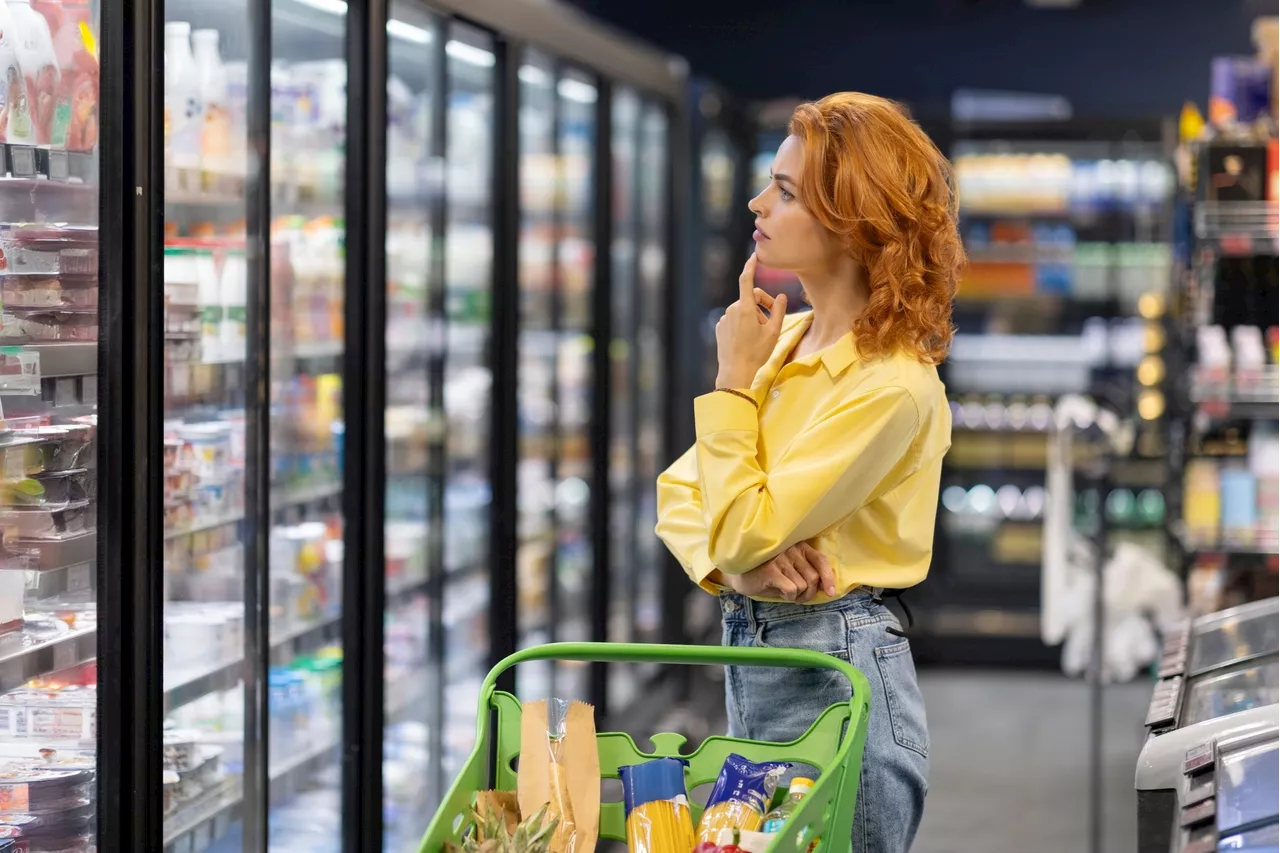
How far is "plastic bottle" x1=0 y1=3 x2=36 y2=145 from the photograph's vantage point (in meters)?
2.50

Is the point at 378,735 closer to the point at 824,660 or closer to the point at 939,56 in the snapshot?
the point at 824,660

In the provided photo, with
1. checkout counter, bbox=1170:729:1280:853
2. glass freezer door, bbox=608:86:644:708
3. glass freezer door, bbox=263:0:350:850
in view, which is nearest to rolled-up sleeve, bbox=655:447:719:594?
checkout counter, bbox=1170:729:1280:853

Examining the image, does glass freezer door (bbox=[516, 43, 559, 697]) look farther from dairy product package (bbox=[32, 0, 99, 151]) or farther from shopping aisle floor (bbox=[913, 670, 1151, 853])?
dairy product package (bbox=[32, 0, 99, 151])

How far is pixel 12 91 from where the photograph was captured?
2.53 m

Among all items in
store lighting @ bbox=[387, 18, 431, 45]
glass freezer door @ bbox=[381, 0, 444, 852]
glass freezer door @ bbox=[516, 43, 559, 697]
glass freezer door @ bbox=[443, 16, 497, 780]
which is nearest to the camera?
store lighting @ bbox=[387, 18, 431, 45]

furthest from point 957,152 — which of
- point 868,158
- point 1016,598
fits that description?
point 868,158

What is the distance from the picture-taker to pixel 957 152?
24.9 ft

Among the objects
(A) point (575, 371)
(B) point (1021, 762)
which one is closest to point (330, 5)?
(A) point (575, 371)

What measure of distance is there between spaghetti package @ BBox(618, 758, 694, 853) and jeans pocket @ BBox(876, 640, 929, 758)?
34 cm

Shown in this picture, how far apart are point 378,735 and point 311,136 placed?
1498mm

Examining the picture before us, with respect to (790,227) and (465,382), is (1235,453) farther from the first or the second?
(790,227)

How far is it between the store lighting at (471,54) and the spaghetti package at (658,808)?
2.91 metres

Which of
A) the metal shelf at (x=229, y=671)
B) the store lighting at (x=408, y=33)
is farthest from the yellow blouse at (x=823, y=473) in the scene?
the store lighting at (x=408, y=33)

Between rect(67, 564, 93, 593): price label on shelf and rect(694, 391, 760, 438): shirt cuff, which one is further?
rect(67, 564, 93, 593): price label on shelf
